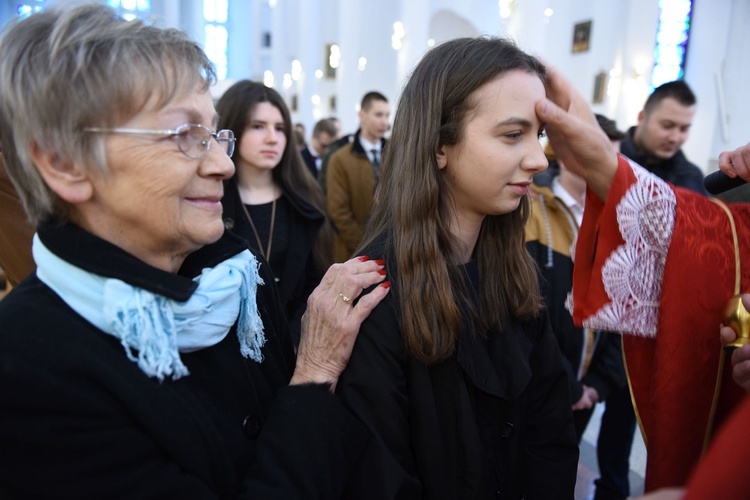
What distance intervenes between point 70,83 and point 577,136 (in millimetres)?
1128

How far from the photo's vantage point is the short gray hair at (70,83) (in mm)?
897

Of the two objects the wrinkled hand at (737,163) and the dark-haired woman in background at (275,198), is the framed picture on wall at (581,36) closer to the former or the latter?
the dark-haired woman in background at (275,198)

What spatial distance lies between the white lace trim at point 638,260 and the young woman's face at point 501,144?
0.97ft

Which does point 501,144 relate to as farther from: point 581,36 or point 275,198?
point 581,36

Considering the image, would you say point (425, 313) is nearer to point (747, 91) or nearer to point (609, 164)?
point (609, 164)

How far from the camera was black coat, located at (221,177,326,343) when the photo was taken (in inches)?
95.9

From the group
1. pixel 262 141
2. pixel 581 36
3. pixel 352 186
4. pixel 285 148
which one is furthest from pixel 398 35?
pixel 262 141

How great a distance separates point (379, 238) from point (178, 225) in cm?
54

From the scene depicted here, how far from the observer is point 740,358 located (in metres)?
1.18

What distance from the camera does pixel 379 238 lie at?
1400mm

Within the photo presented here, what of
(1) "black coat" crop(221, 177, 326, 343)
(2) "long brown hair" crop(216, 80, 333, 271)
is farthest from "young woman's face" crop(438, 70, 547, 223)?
(2) "long brown hair" crop(216, 80, 333, 271)

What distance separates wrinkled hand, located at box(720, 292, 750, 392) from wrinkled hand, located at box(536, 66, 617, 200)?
43cm

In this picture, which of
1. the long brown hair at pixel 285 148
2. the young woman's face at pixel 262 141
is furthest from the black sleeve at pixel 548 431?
the young woman's face at pixel 262 141

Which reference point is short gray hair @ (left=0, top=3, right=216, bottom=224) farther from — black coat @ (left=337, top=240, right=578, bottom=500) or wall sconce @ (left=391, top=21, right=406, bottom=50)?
wall sconce @ (left=391, top=21, right=406, bottom=50)
